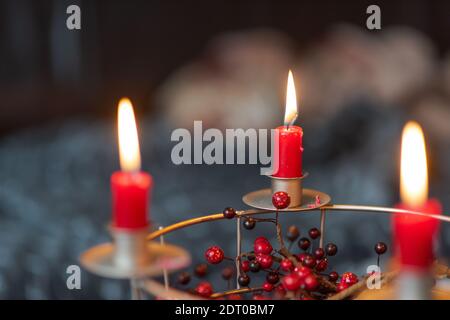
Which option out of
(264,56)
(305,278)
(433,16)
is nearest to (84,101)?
(264,56)

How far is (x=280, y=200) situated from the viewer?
516 mm

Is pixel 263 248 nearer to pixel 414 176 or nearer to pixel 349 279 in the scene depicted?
pixel 349 279

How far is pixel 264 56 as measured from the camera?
2105 millimetres

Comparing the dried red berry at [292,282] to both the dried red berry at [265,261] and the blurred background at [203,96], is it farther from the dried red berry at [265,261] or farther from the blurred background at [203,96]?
the blurred background at [203,96]

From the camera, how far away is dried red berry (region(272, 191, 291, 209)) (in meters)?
0.52

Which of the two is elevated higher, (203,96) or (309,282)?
(203,96)

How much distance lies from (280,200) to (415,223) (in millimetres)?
184

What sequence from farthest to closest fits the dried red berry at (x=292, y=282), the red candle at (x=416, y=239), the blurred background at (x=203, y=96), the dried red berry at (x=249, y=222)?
1. the blurred background at (x=203, y=96)
2. the dried red berry at (x=249, y=222)
3. the dried red berry at (x=292, y=282)
4. the red candle at (x=416, y=239)

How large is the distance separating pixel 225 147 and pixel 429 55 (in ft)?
2.21

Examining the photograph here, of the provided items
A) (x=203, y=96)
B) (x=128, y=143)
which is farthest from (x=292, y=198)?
(x=203, y=96)

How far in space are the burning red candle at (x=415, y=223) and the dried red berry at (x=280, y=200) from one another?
0.52ft

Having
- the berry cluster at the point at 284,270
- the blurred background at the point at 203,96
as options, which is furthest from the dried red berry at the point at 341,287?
the blurred background at the point at 203,96

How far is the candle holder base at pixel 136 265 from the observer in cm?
37

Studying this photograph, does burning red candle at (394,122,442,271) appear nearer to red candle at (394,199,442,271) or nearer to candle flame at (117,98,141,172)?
red candle at (394,199,442,271)
